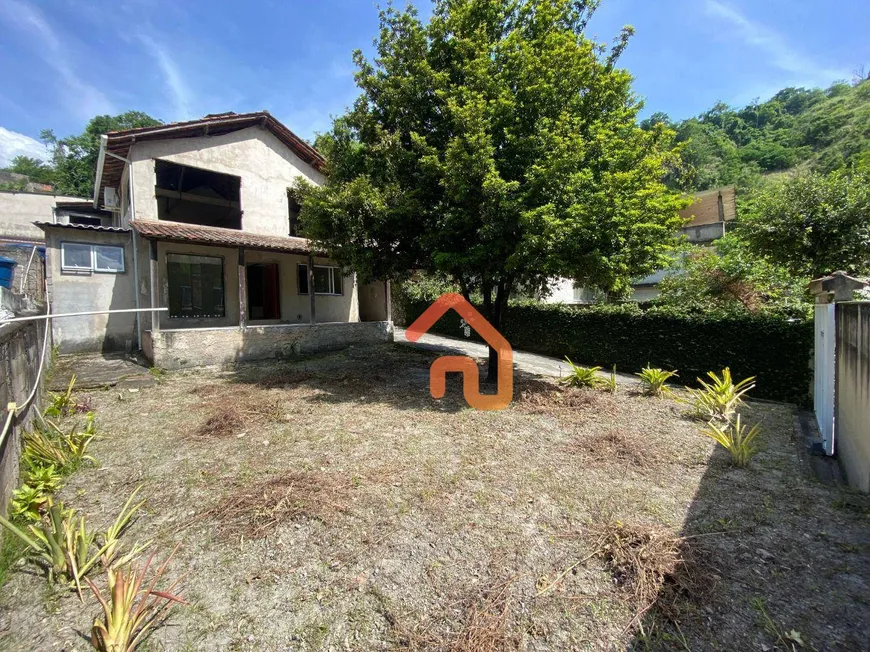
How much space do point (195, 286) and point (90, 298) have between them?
250 centimetres

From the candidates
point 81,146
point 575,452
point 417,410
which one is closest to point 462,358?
point 417,410

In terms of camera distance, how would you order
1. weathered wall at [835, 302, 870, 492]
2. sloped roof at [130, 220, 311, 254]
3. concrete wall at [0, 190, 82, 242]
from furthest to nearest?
1. concrete wall at [0, 190, 82, 242]
2. sloped roof at [130, 220, 311, 254]
3. weathered wall at [835, 302, 870, 492]

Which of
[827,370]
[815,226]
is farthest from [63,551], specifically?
[815,226]

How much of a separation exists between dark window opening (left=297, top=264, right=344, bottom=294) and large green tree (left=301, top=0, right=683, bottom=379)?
526 centimetres

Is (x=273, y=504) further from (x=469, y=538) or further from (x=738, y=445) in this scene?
(x=738, y=445)

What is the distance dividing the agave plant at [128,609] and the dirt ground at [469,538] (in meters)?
0.12

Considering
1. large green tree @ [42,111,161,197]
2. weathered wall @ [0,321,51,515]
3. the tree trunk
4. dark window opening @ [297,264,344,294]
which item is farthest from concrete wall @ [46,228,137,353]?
large green tree @ [42,111,161,197]

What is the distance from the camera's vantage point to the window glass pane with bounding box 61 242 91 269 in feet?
33.4

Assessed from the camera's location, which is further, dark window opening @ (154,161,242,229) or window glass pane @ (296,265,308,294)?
window glass pane @ (296,265,308,294)

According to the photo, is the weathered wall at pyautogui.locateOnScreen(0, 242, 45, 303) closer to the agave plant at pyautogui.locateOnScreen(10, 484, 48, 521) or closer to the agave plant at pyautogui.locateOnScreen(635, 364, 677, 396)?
the agave plant at pyautogui.locateOnScreen(10, 484, 48, 521)

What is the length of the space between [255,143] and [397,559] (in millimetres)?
13622

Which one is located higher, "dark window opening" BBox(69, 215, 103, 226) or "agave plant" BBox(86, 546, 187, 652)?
"dark window opening" BBox(69, 215, 103, 226)

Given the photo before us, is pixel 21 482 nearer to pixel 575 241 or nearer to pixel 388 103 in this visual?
pixel 575 241

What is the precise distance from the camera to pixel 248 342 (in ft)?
36.5
